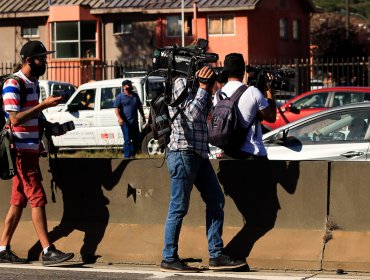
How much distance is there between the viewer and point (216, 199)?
9.04 meters

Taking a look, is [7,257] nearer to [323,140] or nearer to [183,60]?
[183,60]

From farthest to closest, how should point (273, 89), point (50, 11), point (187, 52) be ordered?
point (50, 11) → point (273, 89) → point (187, 52)

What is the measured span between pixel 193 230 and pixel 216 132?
99cm

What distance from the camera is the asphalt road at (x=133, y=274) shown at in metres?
8.55

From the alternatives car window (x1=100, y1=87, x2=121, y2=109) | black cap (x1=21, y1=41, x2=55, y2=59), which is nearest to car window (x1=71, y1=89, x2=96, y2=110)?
car window (x1=100, y1=87, x2=121, y2=109)

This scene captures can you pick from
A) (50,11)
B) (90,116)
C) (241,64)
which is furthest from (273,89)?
(50,11)

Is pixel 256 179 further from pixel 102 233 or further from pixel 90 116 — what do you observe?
pixel 90 116

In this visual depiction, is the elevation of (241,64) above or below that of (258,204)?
above

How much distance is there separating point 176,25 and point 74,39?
5222 mm

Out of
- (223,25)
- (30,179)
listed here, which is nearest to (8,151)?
(30,179)

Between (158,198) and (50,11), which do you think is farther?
(50,11)

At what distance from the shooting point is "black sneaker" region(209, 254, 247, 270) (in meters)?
8.95

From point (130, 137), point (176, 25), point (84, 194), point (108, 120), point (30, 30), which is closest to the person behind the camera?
point (84, 194)

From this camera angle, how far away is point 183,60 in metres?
8.97
